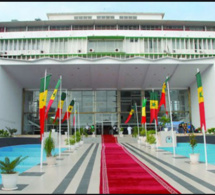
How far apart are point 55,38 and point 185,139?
20820 mm

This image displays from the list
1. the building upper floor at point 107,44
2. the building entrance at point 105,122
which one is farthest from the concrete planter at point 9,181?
the building entrance at point 105,122

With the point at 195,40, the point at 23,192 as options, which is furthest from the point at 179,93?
the point at 23,192

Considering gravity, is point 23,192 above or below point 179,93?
below

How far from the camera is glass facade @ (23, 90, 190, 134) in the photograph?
36219 mm

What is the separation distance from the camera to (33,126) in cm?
3675

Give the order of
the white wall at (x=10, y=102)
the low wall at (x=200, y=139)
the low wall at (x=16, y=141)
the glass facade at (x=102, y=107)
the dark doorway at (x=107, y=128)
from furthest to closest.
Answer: the glass facade at (x=102, y=107)
the dark doorway at (x=107, y=128)
the white wall at (x=10, y=102)
the low wall at (x=200, y=139)
the low wall at (x=16, y=141)

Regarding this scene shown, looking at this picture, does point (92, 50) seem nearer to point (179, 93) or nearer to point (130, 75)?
point (130, 75)

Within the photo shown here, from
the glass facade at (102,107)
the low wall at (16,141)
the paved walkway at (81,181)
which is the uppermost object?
the glass facade at (102,107)

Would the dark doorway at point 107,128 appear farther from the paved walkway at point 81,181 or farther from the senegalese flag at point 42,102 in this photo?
the paved walkway at point 81,181

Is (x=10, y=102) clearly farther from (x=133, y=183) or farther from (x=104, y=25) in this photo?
(x=133, y=183)

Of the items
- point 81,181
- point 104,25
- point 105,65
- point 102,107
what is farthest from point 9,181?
point 104,25

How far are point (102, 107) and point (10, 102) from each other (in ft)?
40.2

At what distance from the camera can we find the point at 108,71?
31047mm

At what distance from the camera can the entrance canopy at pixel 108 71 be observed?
29.0m
